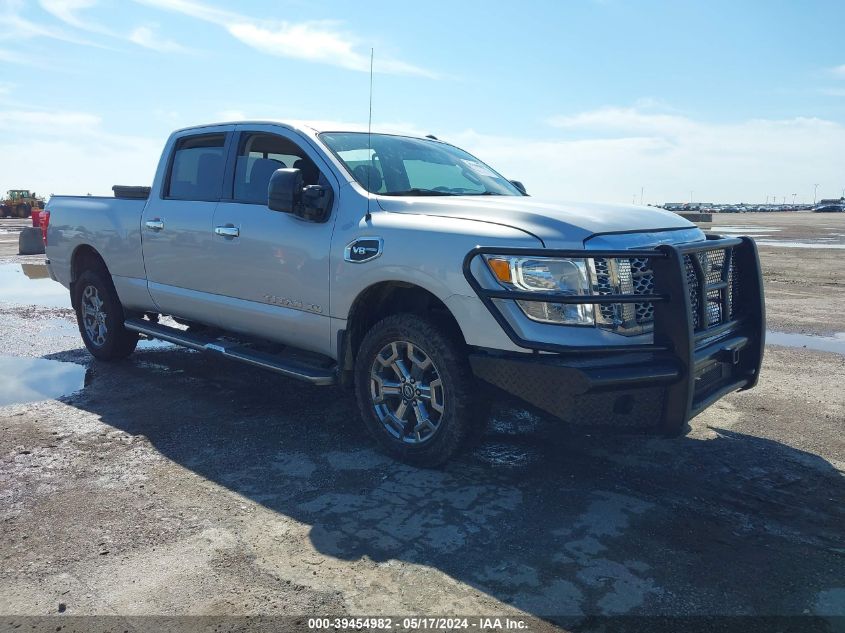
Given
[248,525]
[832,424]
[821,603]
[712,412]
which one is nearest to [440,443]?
[248,525]

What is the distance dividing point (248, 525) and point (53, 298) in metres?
9.12

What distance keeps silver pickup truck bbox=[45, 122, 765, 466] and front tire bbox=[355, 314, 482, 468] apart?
0.01 metres

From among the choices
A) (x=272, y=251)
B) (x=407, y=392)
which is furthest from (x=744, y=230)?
(x=407, y=392)

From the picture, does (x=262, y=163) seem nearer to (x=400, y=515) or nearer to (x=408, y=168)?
(x=408, y=168)

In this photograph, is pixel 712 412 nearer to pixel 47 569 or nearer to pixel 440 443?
pixel 440 443

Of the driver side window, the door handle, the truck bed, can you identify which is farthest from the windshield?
the truck bed

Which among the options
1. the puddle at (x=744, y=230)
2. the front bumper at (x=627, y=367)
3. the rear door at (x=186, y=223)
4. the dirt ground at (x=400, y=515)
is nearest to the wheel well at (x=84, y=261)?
the rear door at (x=186, y=223)

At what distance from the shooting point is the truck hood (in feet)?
12.0

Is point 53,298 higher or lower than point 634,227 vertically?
lower

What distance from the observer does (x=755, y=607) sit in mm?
2777

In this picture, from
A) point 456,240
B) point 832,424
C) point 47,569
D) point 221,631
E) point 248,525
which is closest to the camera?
point 221,631

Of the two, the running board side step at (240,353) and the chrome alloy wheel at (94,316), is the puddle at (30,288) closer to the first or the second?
the chrome alloy wheel at (94,316)

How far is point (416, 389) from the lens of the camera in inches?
162

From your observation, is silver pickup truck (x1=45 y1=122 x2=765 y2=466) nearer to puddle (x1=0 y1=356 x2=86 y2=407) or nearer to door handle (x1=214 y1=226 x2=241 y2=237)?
door handle (x1=214 y1=226 x2=241 y2=237)
